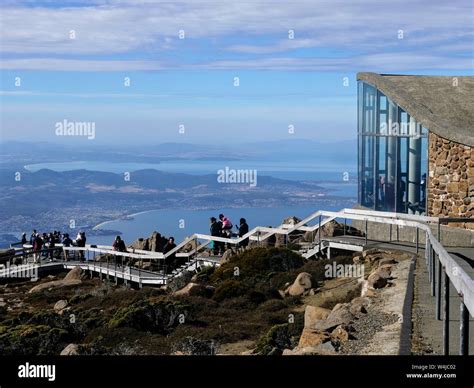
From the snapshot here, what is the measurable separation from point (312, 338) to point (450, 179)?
11067mm

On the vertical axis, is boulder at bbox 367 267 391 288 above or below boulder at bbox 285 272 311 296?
above

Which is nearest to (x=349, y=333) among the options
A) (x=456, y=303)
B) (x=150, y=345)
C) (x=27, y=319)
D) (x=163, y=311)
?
(x=456, y=303)

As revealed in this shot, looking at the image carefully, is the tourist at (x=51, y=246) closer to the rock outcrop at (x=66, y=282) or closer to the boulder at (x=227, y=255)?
the rock outcrop at (x=66, y=282)

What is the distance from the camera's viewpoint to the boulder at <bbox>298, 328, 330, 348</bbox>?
10.6 meters

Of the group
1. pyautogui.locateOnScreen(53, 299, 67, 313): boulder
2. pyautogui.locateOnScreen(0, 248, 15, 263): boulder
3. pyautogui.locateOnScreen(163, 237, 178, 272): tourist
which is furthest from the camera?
pyautogui.locateOnScreen(0, 248, 15, 263): boulder

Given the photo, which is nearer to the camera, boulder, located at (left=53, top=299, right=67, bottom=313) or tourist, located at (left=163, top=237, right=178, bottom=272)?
boulder, located at (left=53, top=299, right=67, bottom=313)

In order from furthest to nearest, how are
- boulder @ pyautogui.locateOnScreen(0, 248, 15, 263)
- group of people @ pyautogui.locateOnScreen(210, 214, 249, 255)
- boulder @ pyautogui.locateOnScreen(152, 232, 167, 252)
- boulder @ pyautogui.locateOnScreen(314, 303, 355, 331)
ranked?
→ boulder @ pyautogui.locateOnScreen(152, 232, 167, 252) < boulder @ pyautogui.locateOnScreen(0, 248, 15, 263) < group of people @ pyautogui.locateOnScreen(210, 214, 249, 255) < boulder @ pyautogui.locateOnScreen(314, 303, 355, 331)

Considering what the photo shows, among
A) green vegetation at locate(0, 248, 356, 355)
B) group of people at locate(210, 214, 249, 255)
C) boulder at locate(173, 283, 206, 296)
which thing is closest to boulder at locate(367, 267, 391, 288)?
green vegetation at locate(0, 248, 356, 355)

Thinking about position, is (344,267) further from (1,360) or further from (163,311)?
(1,360)

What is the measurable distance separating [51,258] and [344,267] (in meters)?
14.9

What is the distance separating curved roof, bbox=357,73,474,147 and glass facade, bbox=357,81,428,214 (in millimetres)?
367

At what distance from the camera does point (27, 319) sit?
754 inches

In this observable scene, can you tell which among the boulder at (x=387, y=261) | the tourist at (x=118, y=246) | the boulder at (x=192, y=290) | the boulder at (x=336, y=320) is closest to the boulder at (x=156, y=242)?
the tourist at (x=118, y=246)

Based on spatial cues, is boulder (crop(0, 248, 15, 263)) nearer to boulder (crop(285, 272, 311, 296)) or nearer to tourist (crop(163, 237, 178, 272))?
tourist (crop(163, 237, 178, 272))
